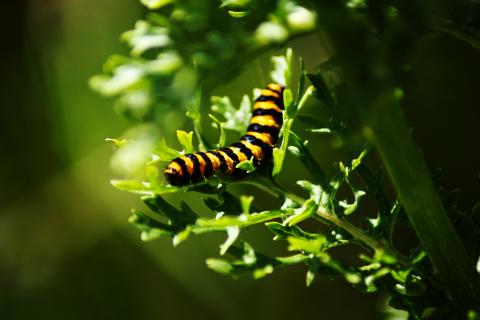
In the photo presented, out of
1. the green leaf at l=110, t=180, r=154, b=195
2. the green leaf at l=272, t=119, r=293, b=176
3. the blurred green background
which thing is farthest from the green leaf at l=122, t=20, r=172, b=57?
the blurred green background

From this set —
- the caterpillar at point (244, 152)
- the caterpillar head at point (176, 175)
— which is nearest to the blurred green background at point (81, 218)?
the caterpillar at point (244, 152)

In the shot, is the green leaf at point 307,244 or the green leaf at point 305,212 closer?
the green leaf at point 307,244

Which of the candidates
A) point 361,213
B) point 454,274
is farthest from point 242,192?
point 454,274

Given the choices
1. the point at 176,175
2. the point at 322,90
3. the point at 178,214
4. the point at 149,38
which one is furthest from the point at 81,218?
the point at 149,38

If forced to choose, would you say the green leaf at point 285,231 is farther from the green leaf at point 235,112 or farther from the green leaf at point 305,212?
the green leaf at point 235,112

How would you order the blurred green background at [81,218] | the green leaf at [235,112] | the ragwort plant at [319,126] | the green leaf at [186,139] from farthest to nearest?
the blurred green background at [81,218] → the green leaf at [235,112] → the green leaf at [186,139] → the ragwort plant at [319,126]

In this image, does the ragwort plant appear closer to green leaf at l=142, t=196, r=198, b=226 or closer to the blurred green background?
green leaf at l=142, t=196, r=198, b=226
